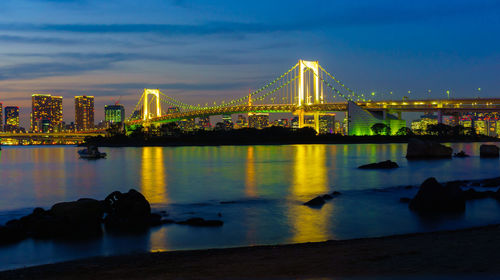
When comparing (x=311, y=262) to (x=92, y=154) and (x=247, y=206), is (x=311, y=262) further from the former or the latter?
(x=92, y=154)

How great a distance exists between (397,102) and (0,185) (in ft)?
195

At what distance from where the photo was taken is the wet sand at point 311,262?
17.5ft

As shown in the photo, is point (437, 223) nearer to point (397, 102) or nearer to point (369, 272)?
point (369, 272)

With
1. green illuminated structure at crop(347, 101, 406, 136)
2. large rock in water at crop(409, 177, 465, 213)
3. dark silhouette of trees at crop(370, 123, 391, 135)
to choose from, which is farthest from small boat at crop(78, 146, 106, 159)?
dark silhouette of trees at crop(370, 123, 391, 135)

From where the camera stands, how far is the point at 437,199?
1111 centimetres

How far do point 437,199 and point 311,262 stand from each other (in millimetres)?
6268

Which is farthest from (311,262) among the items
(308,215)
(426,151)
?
(426,151)

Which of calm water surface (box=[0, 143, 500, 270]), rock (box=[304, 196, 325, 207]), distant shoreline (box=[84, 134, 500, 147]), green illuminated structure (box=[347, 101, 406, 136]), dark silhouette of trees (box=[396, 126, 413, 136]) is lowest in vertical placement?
calm water surface (box=[0, 143, 500, 270])

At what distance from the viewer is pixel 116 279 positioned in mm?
5480

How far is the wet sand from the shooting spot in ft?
17.5

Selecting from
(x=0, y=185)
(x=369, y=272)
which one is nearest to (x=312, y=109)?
(x=0, y=185)

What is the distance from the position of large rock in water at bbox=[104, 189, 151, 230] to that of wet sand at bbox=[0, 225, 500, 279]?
8.09 feet

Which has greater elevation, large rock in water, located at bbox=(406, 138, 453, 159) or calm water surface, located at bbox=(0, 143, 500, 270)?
large rock in water, located at bbox=(406, 138, 453, 159)

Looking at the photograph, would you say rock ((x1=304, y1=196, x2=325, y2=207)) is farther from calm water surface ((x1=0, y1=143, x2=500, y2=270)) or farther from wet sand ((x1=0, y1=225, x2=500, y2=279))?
wet sand ((x1=0, y1=225, x2=500, y2=279))
